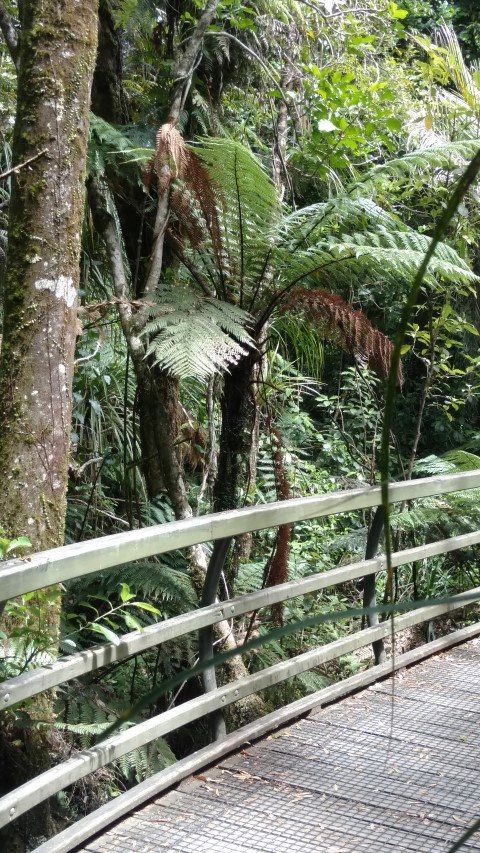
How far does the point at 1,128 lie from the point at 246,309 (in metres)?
3.49

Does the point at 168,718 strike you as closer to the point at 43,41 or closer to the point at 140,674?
the point at 140,674

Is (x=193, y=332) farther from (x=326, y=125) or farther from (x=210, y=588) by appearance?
(x=326, y=125)

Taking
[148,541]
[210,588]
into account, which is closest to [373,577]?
[210,588]

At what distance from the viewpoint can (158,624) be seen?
3021mm

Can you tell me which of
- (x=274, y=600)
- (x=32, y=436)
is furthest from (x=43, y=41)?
(x=274, y=600)

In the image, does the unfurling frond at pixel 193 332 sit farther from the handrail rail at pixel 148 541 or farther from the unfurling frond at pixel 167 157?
the handrail rail at pixel 148 541

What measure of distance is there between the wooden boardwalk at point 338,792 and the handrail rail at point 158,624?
0.82 ft

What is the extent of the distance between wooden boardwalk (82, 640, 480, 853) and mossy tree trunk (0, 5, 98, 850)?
814 mm

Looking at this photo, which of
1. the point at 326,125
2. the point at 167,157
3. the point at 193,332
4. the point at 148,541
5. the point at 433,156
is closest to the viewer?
the point at 148,541

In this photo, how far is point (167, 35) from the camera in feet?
22.1

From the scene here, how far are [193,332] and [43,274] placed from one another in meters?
0.88

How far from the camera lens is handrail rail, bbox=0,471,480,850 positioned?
7.76 feet

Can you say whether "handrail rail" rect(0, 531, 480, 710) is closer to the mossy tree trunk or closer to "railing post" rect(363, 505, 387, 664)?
"railing post" rect(363, 505, 387, 664)

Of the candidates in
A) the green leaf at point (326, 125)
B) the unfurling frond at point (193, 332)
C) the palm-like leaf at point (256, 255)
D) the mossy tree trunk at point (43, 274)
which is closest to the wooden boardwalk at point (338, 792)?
the mossy tree trunk at point (43, 274)
